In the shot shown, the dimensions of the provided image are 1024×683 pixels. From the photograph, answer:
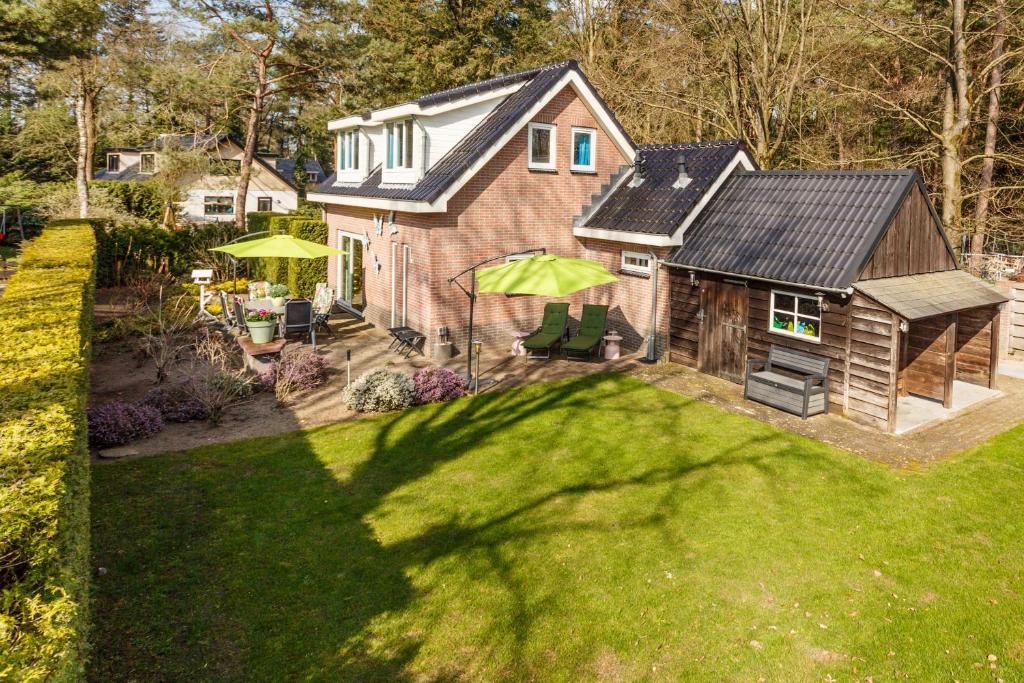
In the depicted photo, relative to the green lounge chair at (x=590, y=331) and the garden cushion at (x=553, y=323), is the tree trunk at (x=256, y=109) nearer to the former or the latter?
the garden cushion at (x=553, y=323)

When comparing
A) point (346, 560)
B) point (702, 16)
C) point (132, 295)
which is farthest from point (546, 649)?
point (702, 16)

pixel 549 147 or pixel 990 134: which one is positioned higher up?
pixel 990 134

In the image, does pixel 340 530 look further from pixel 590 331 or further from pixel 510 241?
pixel 510 241

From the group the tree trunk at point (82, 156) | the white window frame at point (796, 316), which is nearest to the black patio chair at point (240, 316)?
the white window frame at point (796, 316)

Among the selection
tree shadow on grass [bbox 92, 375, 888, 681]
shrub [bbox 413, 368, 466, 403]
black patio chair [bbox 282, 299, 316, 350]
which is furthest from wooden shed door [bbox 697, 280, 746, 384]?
black patio chair [bbox 282, 299, 316, 350]

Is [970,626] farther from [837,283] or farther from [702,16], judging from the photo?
[702,16]

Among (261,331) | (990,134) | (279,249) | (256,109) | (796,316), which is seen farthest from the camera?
(256,109)

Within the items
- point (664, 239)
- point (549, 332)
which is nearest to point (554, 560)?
point (664, 239)
